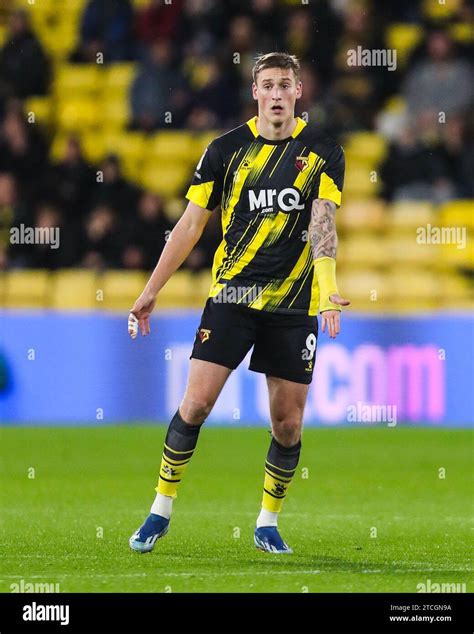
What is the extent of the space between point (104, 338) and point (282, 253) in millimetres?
6734

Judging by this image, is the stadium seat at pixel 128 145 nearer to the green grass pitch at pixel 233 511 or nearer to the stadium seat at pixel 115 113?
the stadium seat at pixel 115 113

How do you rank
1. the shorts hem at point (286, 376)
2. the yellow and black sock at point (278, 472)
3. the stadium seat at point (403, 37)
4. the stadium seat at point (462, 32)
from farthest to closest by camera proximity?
the stadium seat at point (403, 37)
the stadium seat at point (462, 32)
the yellow and black sock at point (278, 472)
the shorts hem at point (286, 376)

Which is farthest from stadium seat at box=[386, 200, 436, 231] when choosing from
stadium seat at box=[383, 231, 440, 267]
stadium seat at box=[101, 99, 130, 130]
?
stadium seat at box=[101, 99, 130, 130]

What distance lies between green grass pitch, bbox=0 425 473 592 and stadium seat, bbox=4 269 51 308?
7.36ft

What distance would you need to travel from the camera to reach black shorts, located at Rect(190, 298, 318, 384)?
24.1 feet

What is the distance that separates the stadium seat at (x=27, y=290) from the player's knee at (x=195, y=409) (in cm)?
832

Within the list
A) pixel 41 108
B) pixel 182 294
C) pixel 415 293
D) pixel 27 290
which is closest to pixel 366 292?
pixel 415 293

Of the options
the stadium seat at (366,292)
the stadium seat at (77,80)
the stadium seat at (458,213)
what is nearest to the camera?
the stadium seat at (366,292)

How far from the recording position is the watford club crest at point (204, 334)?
24.2 feet

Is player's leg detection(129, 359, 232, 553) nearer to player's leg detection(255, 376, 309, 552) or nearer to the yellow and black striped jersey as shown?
player's leg detection(255, 376, 309, 552)

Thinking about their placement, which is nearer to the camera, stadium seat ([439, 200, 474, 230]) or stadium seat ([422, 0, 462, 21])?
stadium seat ([439, 200, 474, 230])

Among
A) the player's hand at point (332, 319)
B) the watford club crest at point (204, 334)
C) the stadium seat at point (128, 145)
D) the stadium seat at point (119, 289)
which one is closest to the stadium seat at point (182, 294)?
the stadium seat at point (119, 289)

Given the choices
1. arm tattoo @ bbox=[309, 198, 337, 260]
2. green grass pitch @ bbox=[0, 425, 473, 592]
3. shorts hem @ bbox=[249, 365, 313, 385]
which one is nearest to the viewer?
green grass pitch @ bbox=[0, 425, 473, 592]
